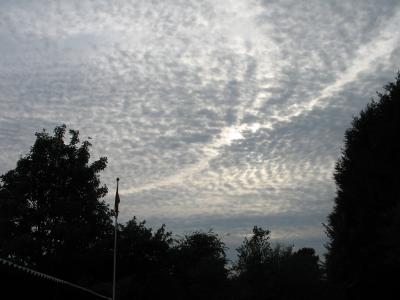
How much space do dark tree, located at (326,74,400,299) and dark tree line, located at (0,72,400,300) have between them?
6cm

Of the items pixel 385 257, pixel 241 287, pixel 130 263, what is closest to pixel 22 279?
pixel 385 257

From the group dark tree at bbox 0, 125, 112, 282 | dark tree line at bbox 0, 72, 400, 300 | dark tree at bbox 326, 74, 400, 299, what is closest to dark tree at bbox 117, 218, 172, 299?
dark tree line at bbox 0, 72, 400, 300

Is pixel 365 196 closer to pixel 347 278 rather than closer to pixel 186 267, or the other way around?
pixel 347 278

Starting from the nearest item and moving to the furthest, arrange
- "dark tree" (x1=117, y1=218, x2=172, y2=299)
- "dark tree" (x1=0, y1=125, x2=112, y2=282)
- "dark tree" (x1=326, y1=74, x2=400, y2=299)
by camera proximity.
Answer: "dark tree" (x1=326, y1=74, x2=400, y2=299)
"dark tree" (x1=0, y1=125, x2=112, y2=282)
"dark tree" (x1=117, y1=218, x2=172, y2=299)

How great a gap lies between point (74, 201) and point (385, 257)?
78.8 feet

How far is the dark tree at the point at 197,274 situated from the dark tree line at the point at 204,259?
7.5 inches

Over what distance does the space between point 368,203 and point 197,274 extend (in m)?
43.2

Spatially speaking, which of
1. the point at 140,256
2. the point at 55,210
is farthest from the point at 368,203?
the point at 140,256

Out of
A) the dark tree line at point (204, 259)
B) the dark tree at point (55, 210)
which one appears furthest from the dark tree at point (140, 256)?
the dark tree at point (55, 210)

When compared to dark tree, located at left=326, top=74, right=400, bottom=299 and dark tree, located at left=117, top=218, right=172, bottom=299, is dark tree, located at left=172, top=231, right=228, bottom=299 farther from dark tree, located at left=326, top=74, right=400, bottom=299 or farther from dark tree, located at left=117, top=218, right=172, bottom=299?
dark tree, located at left=326, top=74, right=400, bottom=299

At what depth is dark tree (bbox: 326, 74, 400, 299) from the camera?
27.0 meters

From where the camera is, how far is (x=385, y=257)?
26.4 meters

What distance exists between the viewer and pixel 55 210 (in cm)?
3856

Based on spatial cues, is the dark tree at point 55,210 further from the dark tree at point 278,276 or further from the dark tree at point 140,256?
the dark tree at point 278,276
